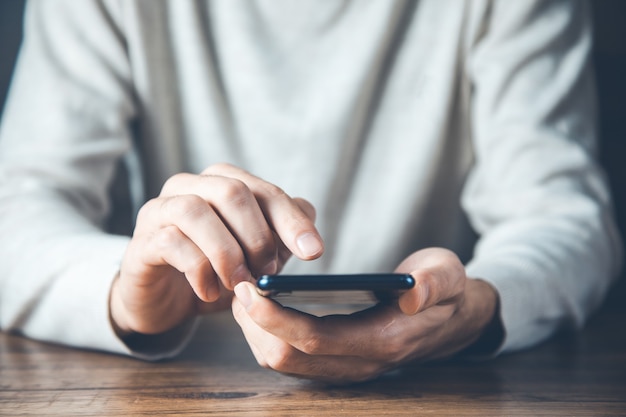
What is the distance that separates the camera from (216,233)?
1.81 feet

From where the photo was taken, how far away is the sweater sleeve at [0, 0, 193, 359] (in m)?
0.77

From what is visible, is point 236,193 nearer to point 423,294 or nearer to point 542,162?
point 423,294

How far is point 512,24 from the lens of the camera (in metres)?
1.09

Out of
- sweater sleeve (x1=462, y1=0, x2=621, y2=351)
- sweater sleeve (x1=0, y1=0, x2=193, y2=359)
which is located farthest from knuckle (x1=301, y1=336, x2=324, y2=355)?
sweater sleeve (x1=462, y1=0, x2=621, y2=351)

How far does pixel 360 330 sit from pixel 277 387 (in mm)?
105

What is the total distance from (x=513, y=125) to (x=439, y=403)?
0.64 m

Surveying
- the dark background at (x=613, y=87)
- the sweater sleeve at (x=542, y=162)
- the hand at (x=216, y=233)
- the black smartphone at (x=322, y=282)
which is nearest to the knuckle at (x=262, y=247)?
the hand at (x=216, y=233)

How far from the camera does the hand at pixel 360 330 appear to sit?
524 millimetres

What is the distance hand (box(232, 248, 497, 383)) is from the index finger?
6 cm

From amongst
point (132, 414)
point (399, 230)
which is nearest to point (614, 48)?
point (399, 230)

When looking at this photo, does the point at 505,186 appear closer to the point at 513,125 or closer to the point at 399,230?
the point at 513,125

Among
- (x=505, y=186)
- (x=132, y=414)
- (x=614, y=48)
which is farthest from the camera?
(x=614, y=48)

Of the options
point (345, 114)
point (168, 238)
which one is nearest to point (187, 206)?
point (168, 238)

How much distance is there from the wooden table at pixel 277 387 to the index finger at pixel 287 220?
0.14 meters
